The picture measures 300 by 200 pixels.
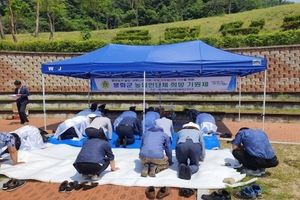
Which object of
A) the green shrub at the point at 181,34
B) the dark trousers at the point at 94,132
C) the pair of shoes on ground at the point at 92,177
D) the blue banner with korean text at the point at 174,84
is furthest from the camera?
the green shrub at the point at 181,34

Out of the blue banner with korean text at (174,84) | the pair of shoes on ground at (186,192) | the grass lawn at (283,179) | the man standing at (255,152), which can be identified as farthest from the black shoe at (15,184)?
the blue banner with korean text at (174,84)

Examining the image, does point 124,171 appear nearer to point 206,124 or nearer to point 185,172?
point 185,172

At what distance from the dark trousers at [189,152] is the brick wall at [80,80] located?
33.9 ft

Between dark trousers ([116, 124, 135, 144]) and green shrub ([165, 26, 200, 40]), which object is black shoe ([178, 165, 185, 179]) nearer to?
dark trousers ([116, 124, 135, 144])

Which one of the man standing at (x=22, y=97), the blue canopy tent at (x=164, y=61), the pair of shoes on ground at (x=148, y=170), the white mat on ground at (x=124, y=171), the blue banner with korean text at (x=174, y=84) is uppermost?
the blue canopy tent at (x=164, y=61)

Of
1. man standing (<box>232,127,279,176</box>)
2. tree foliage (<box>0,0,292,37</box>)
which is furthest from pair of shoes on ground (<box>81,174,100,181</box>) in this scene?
tree foliage (<box>0,0,292,37</box>)

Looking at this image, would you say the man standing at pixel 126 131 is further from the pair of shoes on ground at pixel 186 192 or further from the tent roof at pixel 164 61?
the pair of shoes on ground at pixel 186 192

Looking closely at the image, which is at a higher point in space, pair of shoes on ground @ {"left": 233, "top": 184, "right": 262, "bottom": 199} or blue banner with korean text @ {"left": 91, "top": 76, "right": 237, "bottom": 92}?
blue banner with korean text @ {"left": 91, "top": 76, "right": 237, "bottom": 92}

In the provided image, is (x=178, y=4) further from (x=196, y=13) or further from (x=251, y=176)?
(x=251, y=176)

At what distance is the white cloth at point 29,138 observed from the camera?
5.93 m

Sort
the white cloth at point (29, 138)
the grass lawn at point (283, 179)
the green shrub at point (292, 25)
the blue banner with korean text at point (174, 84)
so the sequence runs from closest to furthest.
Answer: the grass lawn at point (283, 179) → the white cloth at point (29, 138) → the blue banner with korean text at point (174, 84) → the green shrub at point (292, 25)

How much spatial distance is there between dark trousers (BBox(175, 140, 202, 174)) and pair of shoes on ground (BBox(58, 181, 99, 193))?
1.56 metres

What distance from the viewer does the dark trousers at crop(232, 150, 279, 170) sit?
14.3 feet

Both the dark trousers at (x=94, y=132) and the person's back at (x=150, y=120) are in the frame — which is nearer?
the dark trousers at (x=94, y=132)
